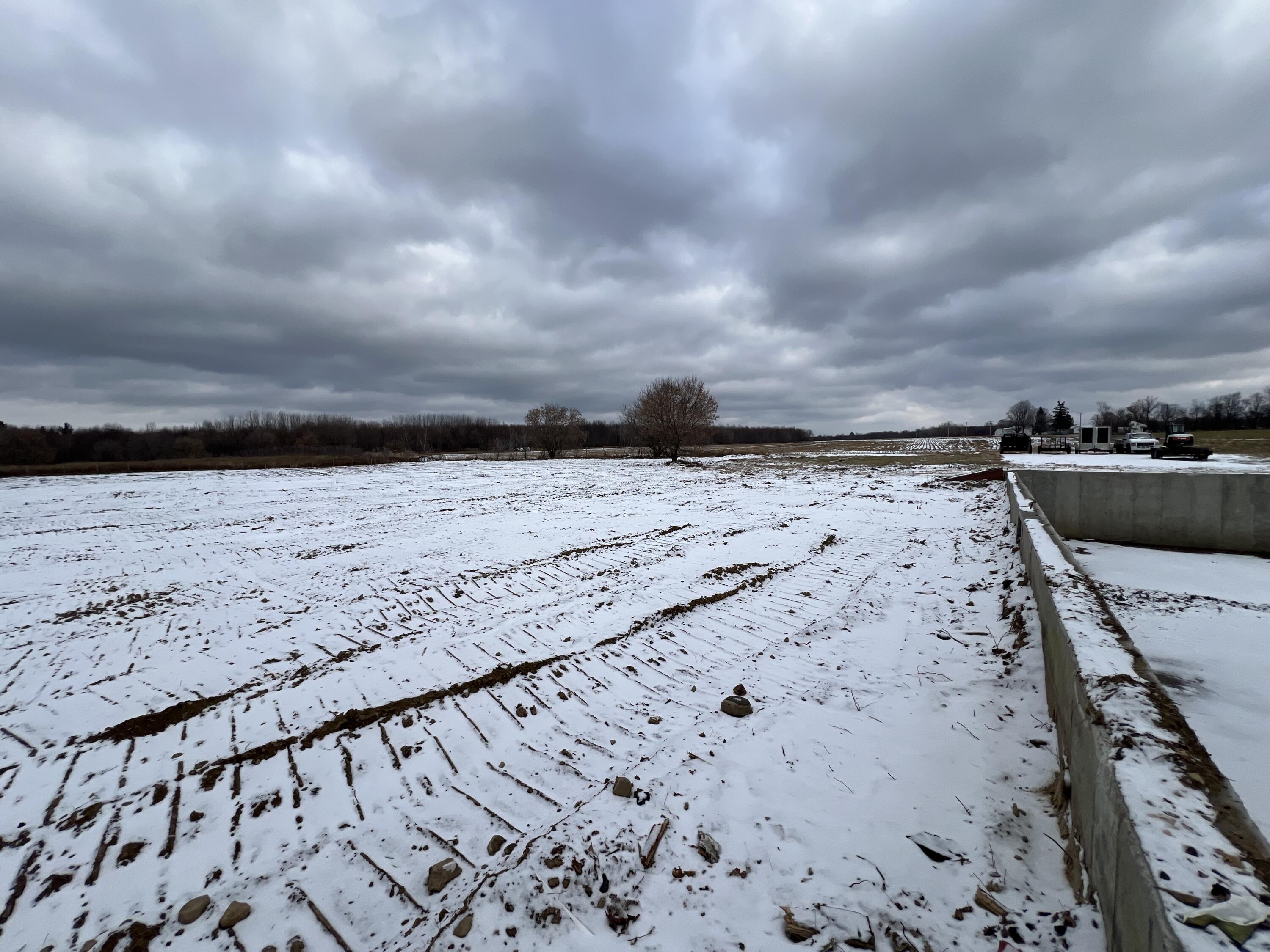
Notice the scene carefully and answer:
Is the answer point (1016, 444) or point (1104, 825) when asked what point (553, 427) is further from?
point (1104, 825)

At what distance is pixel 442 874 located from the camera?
8.54 feet

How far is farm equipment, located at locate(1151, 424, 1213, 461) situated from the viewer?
28500mm

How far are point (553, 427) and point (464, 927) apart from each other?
166ft

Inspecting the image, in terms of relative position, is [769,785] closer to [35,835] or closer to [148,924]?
[148,924]

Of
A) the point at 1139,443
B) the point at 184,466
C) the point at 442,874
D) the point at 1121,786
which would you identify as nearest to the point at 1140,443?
the point at 1139,443

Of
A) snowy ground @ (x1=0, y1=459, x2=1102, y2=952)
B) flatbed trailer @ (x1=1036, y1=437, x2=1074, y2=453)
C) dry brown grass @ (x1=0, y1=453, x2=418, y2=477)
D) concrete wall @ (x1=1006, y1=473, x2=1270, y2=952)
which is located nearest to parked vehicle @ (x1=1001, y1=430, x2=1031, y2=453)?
flatbed trailer @ (x1=1036, y1=437, x2=1074, y2=453)

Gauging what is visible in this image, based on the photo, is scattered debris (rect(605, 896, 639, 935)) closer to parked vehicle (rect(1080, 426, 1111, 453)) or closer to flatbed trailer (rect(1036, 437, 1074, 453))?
flatbed trailer (rect(1036, 437, 1074, 453))

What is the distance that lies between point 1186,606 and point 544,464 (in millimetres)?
35761

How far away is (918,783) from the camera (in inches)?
127

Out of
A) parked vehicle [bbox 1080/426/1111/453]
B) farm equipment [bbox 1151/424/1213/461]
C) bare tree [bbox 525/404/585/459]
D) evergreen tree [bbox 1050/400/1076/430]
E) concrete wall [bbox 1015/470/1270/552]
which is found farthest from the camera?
evergreen tree [bbox 1050/400/1076/430]

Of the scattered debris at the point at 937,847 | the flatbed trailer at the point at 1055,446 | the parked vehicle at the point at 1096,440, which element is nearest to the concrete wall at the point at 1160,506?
the scattered debris at the point at 937,847

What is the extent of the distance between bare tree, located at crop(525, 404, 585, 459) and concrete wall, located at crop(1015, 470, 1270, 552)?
4278 centimetres

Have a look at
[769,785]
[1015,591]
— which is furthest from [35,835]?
[1015,591]

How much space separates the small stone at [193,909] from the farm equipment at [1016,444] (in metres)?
48.1
